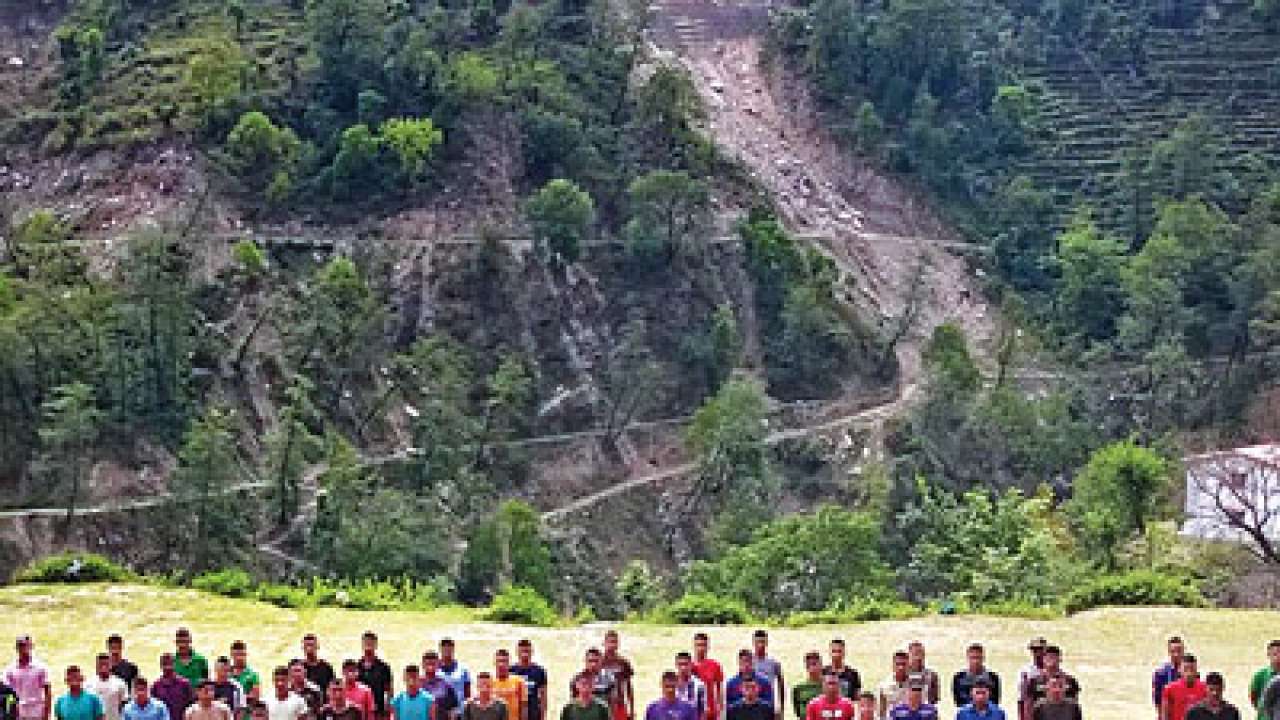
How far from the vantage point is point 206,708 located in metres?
13.3

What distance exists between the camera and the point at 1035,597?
28734 millimetres

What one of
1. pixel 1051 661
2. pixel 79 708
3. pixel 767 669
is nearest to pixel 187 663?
pixel 79 708

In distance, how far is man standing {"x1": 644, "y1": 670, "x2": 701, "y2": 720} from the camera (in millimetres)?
13734

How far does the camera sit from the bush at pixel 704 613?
80.1ft

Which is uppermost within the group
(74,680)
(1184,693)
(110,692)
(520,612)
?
(74,680)

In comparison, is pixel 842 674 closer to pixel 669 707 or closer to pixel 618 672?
pixel 669 707

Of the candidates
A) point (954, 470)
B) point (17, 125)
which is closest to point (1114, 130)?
point (954, 470)

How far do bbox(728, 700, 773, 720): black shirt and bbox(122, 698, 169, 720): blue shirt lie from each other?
4.70 m

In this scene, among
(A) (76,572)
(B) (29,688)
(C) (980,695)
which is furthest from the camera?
(A) (76,572)

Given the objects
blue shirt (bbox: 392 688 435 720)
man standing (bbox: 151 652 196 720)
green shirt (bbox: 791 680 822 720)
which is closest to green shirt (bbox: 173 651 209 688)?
man standing (bbox: 151 652 196 720)

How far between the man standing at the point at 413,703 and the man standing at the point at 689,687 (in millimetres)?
2080

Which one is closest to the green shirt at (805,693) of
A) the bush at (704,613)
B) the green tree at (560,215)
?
the bush at (704,613)

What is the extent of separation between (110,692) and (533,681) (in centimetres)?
362

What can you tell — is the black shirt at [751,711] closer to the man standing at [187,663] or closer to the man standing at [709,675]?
the man standing at [709,675]
